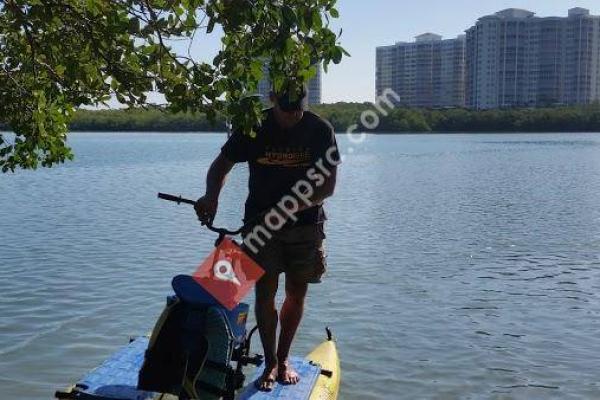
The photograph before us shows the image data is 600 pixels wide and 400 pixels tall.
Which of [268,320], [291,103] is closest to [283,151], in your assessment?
[291,103]

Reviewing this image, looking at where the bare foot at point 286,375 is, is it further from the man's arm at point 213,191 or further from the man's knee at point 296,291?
the man's arm at point 213,191

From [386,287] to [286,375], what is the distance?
6480 mm

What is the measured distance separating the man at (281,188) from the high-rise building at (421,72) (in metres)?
56.9

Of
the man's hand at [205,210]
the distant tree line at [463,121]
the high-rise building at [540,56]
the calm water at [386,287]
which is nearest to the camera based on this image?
the man's hand at [205,210]

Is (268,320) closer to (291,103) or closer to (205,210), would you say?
(205,210)

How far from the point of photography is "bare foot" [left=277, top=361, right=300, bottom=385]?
17.7 feet

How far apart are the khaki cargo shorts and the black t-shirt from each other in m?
0.13

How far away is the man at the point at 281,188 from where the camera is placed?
5.09 m

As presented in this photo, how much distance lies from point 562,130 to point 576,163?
6022cm

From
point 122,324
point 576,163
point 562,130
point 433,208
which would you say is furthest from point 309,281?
point 562,130

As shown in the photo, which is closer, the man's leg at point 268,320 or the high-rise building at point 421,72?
the man's leg at point 268,320

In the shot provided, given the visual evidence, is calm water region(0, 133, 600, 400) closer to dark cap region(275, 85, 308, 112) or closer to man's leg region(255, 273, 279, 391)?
man's leg region(255, 273, 279, 391)

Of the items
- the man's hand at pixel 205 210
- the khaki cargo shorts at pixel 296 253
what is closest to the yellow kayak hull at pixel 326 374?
the khaki cargo shorts at pixel 296 253

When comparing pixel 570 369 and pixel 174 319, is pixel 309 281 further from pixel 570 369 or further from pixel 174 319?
pixel 570 369
